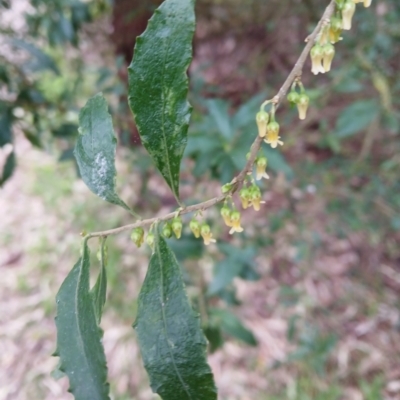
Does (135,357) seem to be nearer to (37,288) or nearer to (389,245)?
(37,288)

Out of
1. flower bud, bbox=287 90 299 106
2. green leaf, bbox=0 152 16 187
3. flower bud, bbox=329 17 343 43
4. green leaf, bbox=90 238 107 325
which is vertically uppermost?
green leaf, bbox=0 152 16 187

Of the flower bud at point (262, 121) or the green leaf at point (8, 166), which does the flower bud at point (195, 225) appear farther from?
the green leaf at point (8, 166)

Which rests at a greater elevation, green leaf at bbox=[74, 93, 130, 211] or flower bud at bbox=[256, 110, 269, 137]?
green leaf at bbox=[74, 93, 130, 211]

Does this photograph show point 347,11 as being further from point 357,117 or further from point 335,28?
point 357,117

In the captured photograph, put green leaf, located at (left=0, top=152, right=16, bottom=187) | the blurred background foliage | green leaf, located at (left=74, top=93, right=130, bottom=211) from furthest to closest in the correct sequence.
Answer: the blurred background foliage, green leaf, located at (left=0, top=152, right=16, bottom=187), green leaf, located at (left=74, top=93, right=130, bottom=211)

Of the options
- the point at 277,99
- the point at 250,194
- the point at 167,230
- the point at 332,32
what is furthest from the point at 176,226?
the point at 332,32

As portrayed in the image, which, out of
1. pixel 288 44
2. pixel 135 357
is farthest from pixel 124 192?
pixel 288 44

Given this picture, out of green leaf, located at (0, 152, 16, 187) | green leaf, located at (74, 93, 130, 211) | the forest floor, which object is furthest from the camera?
the forest floor

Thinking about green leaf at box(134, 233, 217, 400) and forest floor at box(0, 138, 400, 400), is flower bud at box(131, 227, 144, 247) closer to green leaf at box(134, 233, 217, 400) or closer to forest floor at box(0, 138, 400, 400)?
green leaf at box(134, 233, 217, 400)

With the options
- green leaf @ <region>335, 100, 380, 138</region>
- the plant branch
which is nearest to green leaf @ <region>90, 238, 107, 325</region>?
the plant branch
